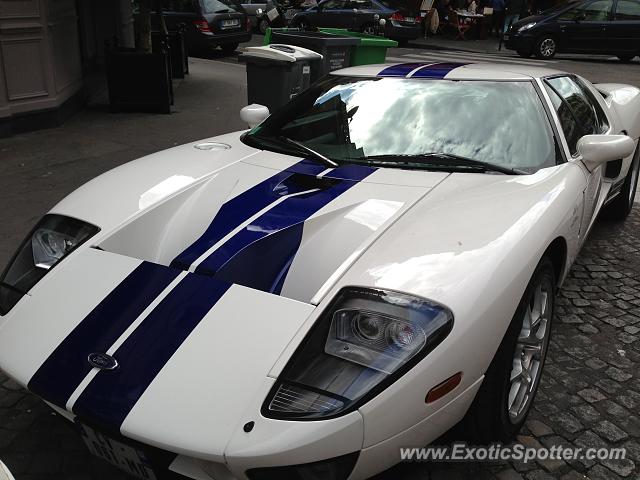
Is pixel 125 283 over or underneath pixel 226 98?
over

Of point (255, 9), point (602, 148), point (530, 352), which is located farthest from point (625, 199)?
point (255, 9)

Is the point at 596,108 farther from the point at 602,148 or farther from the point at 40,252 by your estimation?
the point at 40,252

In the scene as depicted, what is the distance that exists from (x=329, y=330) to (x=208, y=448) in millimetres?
471

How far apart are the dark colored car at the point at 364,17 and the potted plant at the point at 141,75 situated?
31.6 feet

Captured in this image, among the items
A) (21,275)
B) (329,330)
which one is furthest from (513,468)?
(21,275)

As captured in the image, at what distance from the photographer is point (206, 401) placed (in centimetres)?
168

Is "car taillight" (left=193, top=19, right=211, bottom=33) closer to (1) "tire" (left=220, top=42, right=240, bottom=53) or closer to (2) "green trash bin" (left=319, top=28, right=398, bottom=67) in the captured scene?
(1) "tire" (left=220, top=42, right=240, bottom=53)

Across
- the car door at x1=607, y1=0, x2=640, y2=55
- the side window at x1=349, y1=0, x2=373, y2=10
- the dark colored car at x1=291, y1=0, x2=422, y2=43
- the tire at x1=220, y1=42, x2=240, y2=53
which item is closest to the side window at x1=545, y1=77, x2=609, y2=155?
the tire at x1=220, y1=42, x2=240, y2=53

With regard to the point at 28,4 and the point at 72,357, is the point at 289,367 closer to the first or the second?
the point at 72,357

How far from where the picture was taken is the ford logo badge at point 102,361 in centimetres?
183

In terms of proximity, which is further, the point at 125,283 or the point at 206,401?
the point at 125,283

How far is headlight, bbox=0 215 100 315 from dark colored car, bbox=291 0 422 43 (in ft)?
49.6

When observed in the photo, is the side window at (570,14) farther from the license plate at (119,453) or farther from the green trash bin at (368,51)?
the license plate at (119,453)

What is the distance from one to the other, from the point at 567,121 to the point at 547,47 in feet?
45.2
